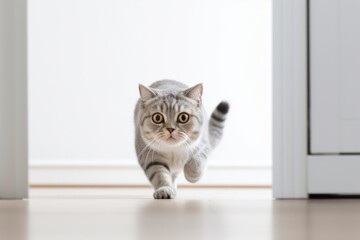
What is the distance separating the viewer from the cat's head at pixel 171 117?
249 cm

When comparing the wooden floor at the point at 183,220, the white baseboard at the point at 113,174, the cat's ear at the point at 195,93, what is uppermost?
the cat's ear at the point at 195,93

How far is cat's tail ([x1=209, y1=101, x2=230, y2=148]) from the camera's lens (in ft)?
9.43

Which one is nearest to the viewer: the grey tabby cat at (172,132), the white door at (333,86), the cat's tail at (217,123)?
the white door at (333,86)

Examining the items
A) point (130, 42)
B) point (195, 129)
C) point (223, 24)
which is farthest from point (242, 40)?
point (195, 129)

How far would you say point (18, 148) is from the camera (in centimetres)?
196

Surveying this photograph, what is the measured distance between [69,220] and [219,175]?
2670 millimetres

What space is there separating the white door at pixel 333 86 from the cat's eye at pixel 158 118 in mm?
736

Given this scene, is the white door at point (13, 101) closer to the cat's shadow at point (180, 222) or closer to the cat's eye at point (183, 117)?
the cat's shadow at point (180, 222)

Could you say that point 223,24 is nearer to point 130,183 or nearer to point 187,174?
point 130,183

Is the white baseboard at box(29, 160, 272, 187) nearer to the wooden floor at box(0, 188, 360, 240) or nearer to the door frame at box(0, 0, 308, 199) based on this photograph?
the door frame at box(0, 0, 308, 199)

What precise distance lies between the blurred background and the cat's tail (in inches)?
40.1

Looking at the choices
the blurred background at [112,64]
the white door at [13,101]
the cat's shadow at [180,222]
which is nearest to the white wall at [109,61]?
the blurred background at [112,64]

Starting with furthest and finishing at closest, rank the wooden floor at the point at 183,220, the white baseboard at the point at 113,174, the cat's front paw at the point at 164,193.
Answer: the white baseboard at the point at 113,174, the cat's front paw at the point at 164,193, the wooden floor at the point at 183,220

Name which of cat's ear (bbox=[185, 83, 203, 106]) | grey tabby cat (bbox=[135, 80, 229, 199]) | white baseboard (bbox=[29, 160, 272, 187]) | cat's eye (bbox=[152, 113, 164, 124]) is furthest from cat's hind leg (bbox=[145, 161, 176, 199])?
white baseboard (bbox=[29, 160, 272, 187])
